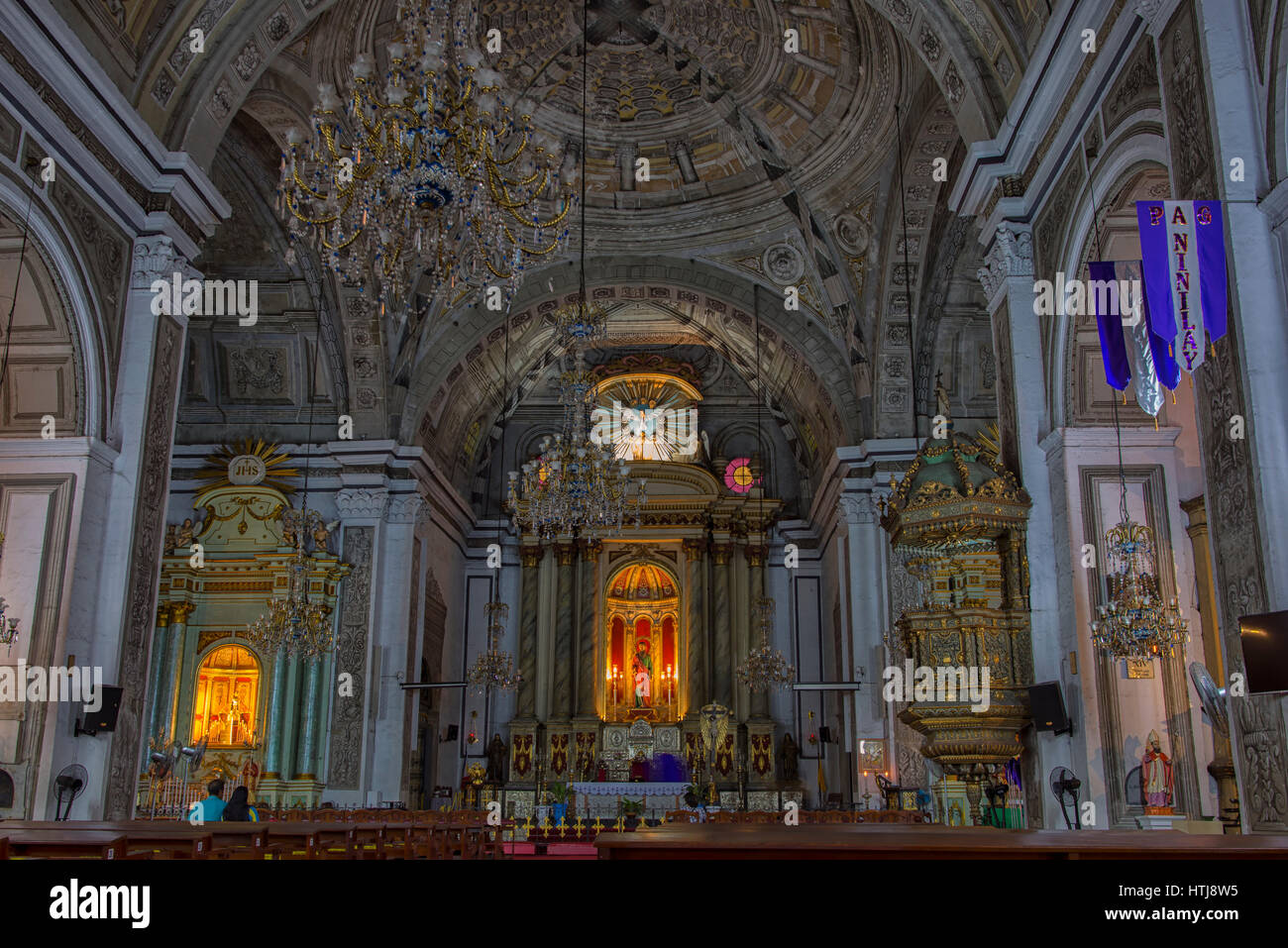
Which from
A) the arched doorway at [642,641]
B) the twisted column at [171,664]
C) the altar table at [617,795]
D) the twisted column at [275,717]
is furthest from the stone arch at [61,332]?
the arched doorway at [642,641]

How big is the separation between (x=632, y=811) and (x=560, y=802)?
1.31 m

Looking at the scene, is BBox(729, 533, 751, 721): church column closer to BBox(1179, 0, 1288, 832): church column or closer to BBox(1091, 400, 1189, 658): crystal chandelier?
BBox(1091, 400, 1189, 658): crystal chandelier

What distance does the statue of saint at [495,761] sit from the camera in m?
20.7

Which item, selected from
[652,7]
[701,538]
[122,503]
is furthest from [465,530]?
[122,503]

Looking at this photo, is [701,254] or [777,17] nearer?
[777,17]

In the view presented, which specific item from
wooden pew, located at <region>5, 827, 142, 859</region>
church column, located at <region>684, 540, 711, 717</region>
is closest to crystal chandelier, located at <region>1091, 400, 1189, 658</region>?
wooden pew, located at <region>5, 827, 142, 859</region>

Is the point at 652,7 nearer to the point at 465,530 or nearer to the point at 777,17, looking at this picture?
the point at 777,17

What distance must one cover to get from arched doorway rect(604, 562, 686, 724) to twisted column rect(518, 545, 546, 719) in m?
1.58

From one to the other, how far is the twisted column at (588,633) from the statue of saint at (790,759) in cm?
385

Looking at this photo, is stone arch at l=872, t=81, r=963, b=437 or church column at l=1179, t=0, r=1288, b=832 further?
stone arch at l=872, t=81, r=963, b=437

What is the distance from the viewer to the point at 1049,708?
8.41 meters

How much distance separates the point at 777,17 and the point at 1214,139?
9203mm

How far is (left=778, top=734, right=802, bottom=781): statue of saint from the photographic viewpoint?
20719mm

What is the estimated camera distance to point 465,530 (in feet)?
73.1
